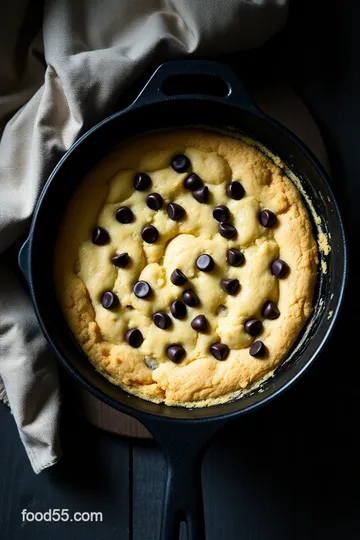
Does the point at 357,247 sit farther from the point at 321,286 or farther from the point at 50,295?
the point at 50,295

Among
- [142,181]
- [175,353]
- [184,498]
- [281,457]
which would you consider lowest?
[281,457]

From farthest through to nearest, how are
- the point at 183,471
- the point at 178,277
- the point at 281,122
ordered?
the point at 281,122 < the point at 178,277 < the point at 183,471

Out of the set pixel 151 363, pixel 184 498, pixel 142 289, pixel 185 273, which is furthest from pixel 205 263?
pixel 184 498

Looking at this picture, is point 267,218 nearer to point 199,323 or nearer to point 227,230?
point 227,230

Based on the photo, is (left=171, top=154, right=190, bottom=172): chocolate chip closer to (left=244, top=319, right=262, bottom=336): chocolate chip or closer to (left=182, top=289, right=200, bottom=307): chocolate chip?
(left=182, top=289, right=200, bottom=307): chocolate chip

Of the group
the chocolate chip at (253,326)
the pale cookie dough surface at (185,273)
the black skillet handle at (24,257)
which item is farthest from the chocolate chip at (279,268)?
the black skillet handle at (24,257)

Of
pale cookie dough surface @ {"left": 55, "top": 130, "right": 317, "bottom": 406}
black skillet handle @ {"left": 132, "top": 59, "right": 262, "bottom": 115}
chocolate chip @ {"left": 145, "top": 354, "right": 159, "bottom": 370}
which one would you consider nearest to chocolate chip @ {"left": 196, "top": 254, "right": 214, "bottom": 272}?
pale cookie dough surface @ {"left": 55, "top": 130, "right": 317, "bottom": 406}

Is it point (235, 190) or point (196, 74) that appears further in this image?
point (235, 190)
